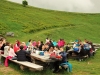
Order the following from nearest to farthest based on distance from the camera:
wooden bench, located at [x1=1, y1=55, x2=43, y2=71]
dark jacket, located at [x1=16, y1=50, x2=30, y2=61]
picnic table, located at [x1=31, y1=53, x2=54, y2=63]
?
wooden bench, located at [x1=1, y1=55, x2=43, y2=71]
picnic table, located at [x1=31, y1=53, x2=54, y2=63]
dark jacket, located at [x1=16, y1=50, x2=30, y2=61]

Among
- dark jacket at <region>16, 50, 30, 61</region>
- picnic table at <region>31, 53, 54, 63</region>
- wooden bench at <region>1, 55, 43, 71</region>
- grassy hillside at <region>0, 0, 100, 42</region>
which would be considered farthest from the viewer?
grassy hillside at <region>0, 0, 100, 42</region>

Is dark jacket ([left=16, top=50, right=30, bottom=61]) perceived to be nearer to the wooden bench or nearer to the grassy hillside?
the wooden bench

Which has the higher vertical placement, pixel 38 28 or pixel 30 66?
pixel 38 28

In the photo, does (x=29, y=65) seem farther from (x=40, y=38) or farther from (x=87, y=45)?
(x=40, y=38)

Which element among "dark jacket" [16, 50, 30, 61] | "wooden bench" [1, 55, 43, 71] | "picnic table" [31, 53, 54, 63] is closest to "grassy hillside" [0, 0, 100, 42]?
"picnic table" [31, 53, 54, 63]

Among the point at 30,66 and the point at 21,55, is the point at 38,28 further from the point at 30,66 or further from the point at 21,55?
the point at 30,66

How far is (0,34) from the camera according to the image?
126ft

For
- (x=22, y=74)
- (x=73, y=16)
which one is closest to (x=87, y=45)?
(x=22, y=74)

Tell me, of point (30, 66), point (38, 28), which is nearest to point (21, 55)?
point (30, 66)

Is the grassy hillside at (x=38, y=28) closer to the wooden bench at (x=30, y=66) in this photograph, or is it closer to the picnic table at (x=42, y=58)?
the picnic table at (x=42, y=58)

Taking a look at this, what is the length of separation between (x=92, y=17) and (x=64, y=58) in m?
56.4

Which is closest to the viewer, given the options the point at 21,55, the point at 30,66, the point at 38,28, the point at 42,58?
the point at 30,66

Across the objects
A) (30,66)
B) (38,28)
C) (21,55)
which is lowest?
(30,66)

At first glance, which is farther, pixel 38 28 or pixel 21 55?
pixel 38 28
